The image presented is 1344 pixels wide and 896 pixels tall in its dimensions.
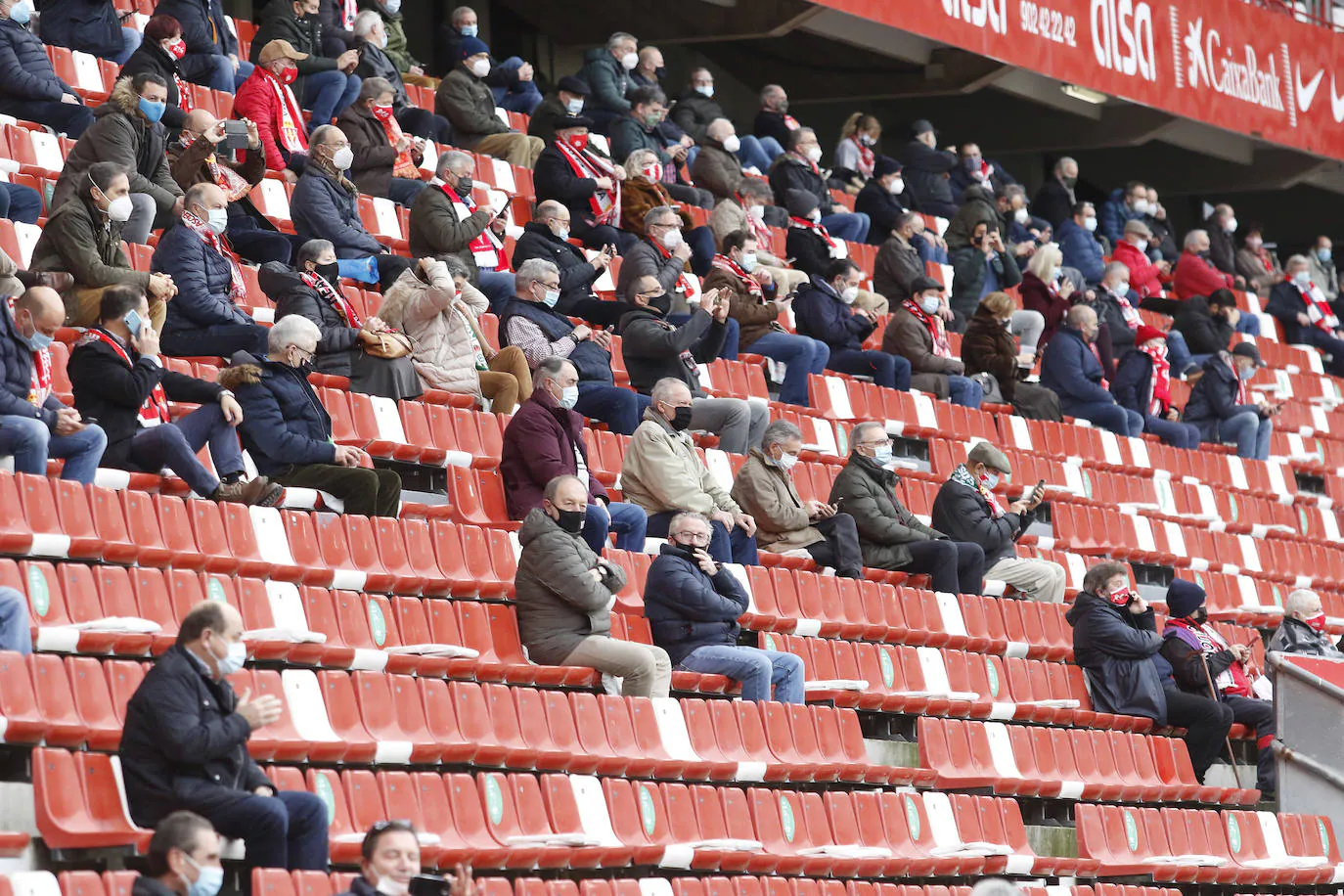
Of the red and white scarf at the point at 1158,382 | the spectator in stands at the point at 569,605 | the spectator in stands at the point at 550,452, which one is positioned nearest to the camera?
the spectator in stands at the point at 569,605

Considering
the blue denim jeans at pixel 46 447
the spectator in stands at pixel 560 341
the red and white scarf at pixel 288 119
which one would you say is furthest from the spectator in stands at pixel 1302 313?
the blue denim jeans at pixel 46 447

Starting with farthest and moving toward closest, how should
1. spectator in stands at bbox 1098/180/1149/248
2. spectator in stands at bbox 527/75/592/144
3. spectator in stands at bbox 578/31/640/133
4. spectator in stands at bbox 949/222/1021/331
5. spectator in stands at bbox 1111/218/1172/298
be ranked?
spectator in stands at bbox 1098/180/1149/248, spectator in stands at bbox 1111/218/1172/298, spectator in stands at bbox 949/222/1021/331, spectator in stands at bbox 578/31/640/133, spectator in stands at bbox 527/75/592/144

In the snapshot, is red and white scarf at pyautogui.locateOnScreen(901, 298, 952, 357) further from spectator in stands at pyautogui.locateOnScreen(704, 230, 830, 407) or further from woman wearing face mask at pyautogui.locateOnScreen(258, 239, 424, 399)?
woman wearing face mask at pyautogui.locateOnScreen(258, 239, 424, 399)

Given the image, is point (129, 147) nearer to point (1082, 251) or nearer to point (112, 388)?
point (112, 388)

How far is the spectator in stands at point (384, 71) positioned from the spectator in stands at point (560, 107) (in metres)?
0.93

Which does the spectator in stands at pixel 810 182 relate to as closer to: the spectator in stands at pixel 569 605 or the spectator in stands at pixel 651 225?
the spectator in stands at pixel 651 225

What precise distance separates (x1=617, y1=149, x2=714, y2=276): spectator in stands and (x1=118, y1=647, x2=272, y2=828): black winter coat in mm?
5792

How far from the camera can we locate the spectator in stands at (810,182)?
15.0 meters

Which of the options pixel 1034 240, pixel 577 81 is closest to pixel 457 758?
pixel 577 81

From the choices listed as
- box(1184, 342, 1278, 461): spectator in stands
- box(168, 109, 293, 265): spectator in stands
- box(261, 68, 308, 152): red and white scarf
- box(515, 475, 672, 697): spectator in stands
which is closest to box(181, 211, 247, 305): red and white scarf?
box(168, 109, 293, 265): spectator in stands

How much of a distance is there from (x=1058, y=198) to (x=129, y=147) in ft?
33.2

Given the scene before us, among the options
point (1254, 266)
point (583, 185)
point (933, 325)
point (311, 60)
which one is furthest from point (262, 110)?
point (1254, 266)

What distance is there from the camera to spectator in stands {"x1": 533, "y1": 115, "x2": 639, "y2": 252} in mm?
12492

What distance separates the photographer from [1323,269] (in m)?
20.1
